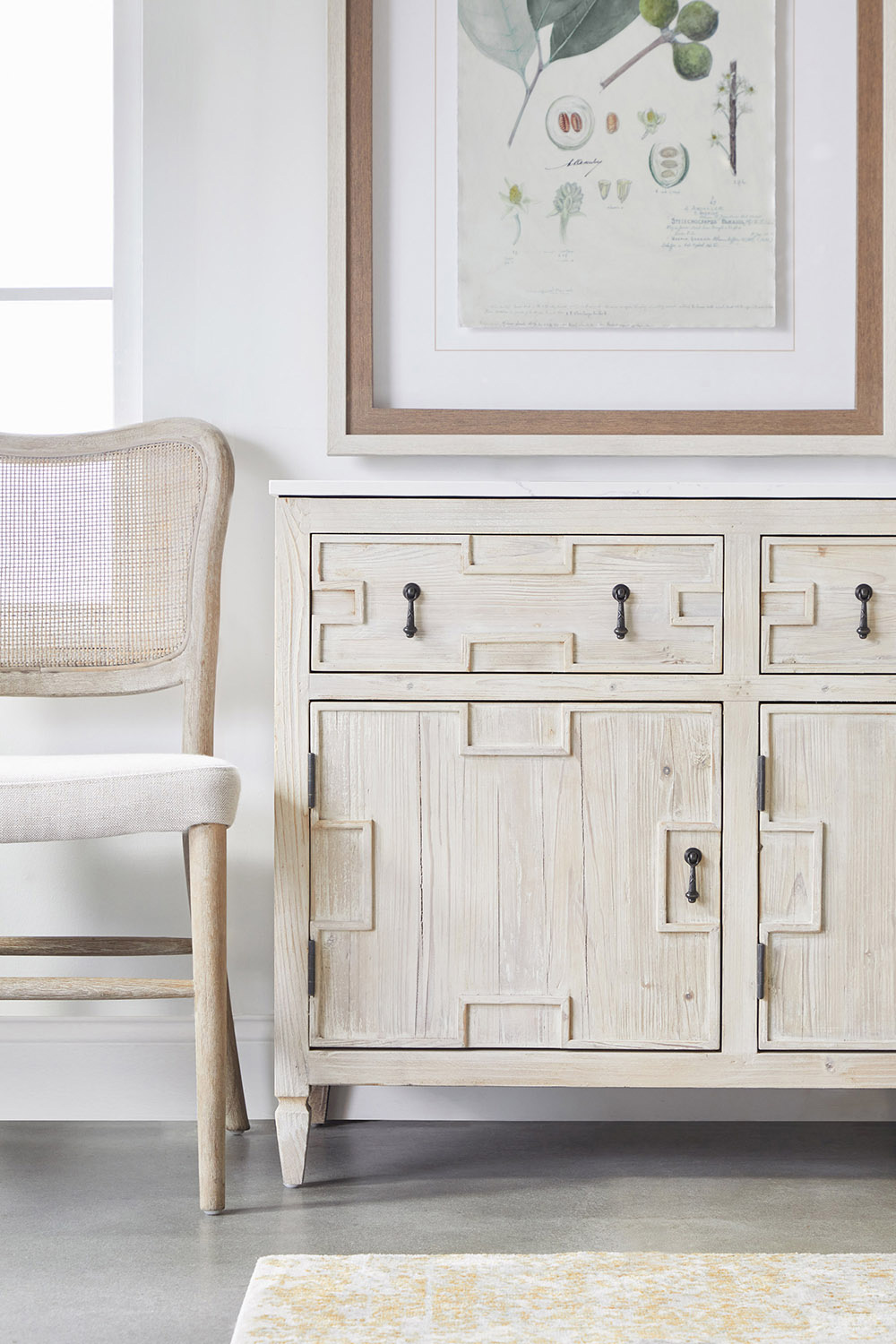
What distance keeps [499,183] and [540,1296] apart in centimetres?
146

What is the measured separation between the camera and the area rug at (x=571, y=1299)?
1053mm

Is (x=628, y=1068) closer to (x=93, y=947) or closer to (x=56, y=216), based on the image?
(x=93, y=947)

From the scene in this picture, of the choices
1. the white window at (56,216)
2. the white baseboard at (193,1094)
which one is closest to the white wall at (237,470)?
the white baseboard at (193,1094)

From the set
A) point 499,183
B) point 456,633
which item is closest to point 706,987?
point 456,633

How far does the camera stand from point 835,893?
4.60 ft

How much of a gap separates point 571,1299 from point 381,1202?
→ 0.36 meters

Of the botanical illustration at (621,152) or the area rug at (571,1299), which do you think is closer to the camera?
the area rug at (571,1299)

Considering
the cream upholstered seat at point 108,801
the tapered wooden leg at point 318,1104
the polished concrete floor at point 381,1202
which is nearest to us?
the polished concrete floor at point 381,1202

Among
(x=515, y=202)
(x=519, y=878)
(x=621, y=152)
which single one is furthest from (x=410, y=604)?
(x=621, y=152)

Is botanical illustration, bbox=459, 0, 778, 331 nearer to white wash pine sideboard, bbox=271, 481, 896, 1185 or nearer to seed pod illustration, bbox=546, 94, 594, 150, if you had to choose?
seed pod illustration, bbox=546, 94, 594, 150

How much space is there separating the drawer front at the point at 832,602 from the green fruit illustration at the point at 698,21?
2.79 feet

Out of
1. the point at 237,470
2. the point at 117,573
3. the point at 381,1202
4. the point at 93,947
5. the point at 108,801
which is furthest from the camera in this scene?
the point at 237,470

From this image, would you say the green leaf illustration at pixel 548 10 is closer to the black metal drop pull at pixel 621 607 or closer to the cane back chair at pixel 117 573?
the cane back chair at pixel 117 573

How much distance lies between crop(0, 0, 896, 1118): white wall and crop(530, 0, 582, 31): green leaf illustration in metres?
0.32
